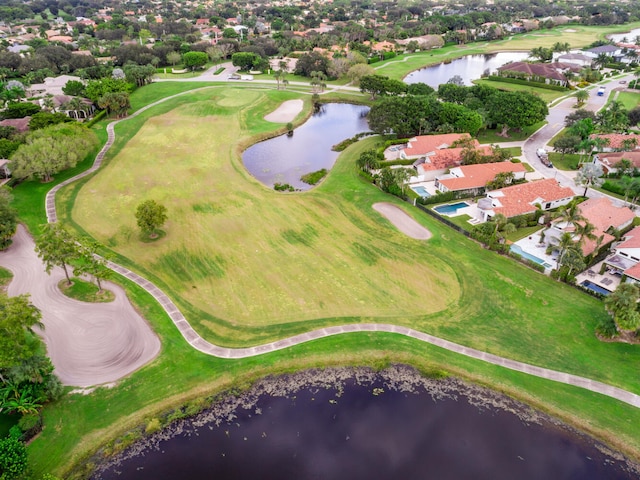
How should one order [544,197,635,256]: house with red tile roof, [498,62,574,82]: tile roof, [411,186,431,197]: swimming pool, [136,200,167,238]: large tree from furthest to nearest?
[498,62,574,82]: tile roof, [411,186,431,197]: swimming pool, [136,200,167,238]: large tree, [544,197,635,256]: house with red tile roof

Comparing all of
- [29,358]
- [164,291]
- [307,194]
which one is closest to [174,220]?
[164,291]

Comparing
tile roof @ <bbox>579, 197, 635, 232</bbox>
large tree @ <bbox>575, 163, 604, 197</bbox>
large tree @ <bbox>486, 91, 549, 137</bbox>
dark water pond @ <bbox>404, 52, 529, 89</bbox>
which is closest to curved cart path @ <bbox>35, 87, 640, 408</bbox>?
tile roof @ <bbox>579, 197, 635, 232</bbox>

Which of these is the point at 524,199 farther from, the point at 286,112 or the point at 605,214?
the point at 286,112

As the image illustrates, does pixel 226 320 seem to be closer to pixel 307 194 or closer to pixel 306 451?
pixel 306 451

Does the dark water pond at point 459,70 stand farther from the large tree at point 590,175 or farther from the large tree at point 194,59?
A: the large tree at point 590,175

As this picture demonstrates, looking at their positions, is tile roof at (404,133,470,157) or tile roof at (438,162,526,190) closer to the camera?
tile roof at (438,162,526,190)

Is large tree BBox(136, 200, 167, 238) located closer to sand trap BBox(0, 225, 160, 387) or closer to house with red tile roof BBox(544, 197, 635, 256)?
sand trap BBox(0, 225, 160, 387)
